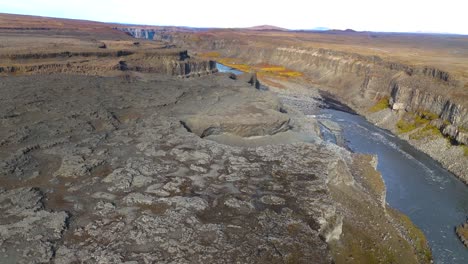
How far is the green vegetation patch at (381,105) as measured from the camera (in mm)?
61487

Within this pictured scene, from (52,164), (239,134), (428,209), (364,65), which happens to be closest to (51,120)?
(52,164)

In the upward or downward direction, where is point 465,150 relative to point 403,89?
downward

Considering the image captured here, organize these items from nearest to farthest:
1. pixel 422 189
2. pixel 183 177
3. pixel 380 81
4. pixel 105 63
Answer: pixel 183 177, pixel 422 189, pixel 105 63, pixel 380 81

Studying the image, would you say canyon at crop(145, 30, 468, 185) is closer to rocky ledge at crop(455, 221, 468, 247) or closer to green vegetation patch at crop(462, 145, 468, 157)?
green vegetation patch at crop(462, 145, 468, 157)

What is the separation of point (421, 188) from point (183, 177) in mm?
24758

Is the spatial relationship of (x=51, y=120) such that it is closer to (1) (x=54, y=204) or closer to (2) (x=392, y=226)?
(1) (x=54, y=204)

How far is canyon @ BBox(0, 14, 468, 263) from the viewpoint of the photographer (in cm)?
1819

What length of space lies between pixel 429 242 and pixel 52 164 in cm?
2745

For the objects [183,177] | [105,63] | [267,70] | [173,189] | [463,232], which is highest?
[105,63]

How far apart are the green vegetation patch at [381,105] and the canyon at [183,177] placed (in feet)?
33.9

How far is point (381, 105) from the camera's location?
62.6 metres

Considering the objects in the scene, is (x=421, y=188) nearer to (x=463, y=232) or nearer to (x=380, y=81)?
(x=463, y=232)

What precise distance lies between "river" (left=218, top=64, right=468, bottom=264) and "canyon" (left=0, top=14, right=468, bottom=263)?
1793 millimetres

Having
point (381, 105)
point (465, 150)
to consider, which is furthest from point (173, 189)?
point (381, 105)
